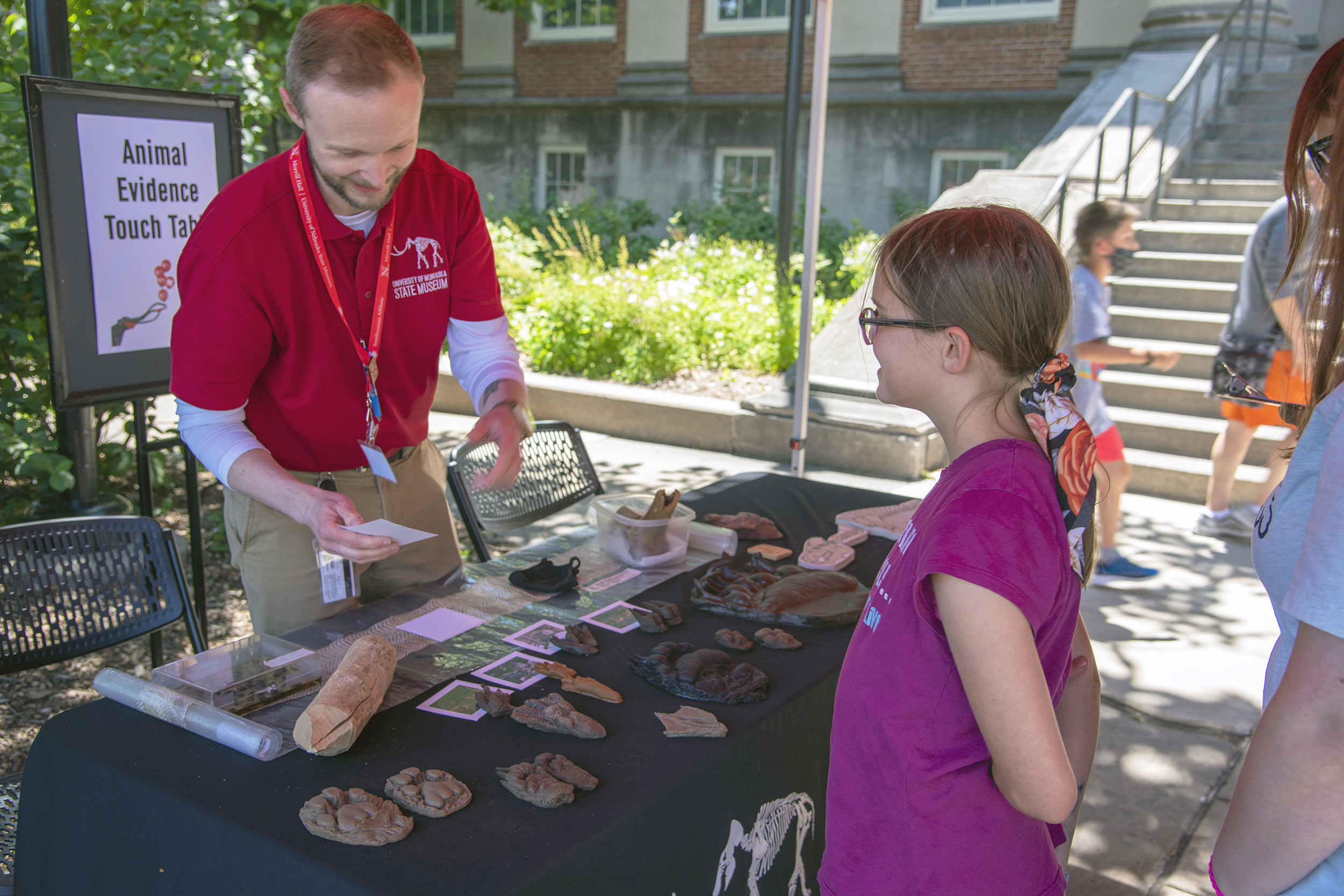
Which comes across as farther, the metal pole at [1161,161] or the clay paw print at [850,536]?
the metal pole at [1161,161]

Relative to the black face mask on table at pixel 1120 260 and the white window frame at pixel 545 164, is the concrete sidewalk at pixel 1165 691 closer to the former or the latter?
the black face mask on table at pixel 1120 260

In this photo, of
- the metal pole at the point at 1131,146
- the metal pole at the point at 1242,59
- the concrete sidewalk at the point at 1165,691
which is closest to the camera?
the concrete sidewalk at the point at 1165,691

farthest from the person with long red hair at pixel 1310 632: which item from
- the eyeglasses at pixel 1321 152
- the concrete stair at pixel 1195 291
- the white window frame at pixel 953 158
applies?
the white window frame at pixel 953 158

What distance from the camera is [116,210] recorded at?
2998 mm

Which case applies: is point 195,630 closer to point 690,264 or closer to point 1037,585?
point 1037,585

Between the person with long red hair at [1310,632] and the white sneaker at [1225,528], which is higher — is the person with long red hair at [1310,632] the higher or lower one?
the higher one

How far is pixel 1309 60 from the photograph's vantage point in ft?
29.6

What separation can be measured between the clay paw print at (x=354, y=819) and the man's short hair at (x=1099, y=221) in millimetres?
3886

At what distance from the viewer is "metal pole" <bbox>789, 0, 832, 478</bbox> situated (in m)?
3.84

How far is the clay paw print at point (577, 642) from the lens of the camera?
1.96m

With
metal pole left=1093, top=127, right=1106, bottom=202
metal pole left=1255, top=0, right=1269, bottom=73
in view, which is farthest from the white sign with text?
metal pole left=1255, top=0, right=1269, bottom=73

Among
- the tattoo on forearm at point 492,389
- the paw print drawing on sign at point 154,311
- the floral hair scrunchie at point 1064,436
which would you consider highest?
the floral hair scrunchie at point 1064,436

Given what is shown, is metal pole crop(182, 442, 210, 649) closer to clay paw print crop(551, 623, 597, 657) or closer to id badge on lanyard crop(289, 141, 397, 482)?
id badge on lanyard crop(289, 141, 397, 482)

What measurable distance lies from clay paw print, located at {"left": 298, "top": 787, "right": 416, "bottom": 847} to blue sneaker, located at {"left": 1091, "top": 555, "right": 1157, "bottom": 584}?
404cm
